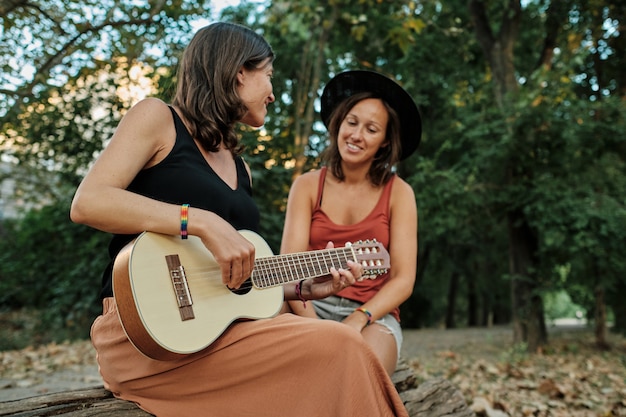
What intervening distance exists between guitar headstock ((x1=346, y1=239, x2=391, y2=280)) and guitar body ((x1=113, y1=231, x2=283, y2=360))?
0.55 m

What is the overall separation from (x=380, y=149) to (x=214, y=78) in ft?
4.41

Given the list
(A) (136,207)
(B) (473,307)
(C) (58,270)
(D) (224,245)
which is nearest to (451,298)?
(B) (473,307)

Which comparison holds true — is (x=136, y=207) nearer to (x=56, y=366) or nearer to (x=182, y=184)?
(x=182, y=184)

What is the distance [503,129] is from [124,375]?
7535 millimetres

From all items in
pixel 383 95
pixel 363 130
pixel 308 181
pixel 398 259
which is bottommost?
pixel 398 259

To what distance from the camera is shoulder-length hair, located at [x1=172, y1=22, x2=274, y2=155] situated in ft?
7.72

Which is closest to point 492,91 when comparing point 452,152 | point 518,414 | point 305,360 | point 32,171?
point 452,152

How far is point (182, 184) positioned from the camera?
2.21 metres

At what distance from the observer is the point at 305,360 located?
1.88m

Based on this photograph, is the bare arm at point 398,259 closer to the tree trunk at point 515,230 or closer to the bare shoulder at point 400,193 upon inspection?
the bare shoulder at point 400,193

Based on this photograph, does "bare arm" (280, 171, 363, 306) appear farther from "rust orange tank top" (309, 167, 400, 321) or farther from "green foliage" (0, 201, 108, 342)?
"green foliage" (0, 201, 108, 342)

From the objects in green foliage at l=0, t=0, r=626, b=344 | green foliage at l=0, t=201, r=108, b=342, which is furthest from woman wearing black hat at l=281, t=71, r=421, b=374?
green foliage at l=0, t=201, r=108, b=342

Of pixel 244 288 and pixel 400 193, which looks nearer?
pixel 244 288

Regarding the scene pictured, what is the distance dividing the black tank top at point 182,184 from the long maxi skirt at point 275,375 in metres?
0.47
